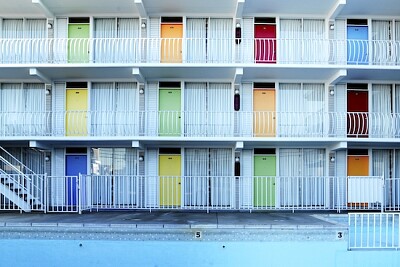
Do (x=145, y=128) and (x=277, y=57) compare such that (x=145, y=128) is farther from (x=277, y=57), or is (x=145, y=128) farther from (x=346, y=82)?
(x=346, y=82)

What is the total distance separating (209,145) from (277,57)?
4167 millimetres

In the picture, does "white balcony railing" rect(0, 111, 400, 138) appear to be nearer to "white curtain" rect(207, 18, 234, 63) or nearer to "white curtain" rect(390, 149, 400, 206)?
"white curtain" rect(390, 149, 400, 206)

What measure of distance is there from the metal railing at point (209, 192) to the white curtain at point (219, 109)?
5.91 ft

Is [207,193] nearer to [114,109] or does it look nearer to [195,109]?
[195,109]

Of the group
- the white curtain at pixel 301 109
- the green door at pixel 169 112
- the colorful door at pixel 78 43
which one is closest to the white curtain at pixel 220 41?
the green door at pixel 169 112

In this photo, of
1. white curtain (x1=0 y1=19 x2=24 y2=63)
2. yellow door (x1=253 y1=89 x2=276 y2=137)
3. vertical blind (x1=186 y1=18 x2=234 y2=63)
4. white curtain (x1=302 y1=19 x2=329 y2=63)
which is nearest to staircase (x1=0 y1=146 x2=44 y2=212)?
white curtain (x1=0 y1=19 x2=24 y2=63)

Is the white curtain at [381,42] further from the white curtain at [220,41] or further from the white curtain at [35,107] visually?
the white curtain at [35,107]

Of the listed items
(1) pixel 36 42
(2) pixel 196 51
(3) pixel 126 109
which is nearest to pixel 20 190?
(3) pixel 126 109

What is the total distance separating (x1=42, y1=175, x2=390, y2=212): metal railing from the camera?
14.5 metres

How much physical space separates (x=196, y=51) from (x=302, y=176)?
6.09 m

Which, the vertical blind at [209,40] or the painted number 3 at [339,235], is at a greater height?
the vertical blind at [209,40]

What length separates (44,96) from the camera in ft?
50.8

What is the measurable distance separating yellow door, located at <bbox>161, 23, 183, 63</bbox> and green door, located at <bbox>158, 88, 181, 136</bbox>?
3.95 ft

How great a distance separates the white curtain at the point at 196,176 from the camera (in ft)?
48.6
